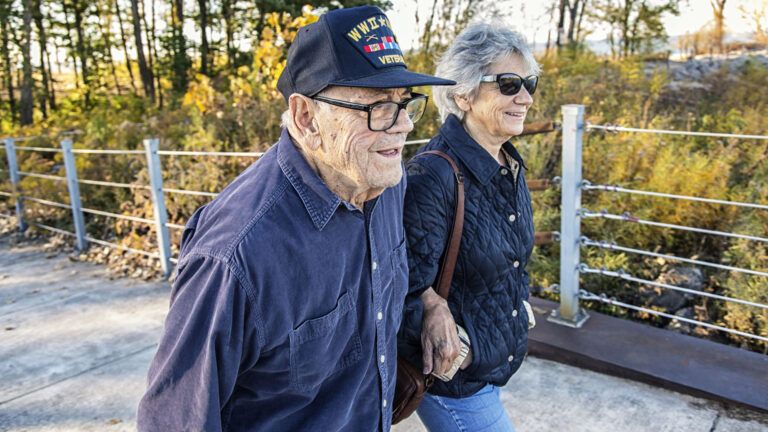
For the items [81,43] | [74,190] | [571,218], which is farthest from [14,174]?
[81,43]

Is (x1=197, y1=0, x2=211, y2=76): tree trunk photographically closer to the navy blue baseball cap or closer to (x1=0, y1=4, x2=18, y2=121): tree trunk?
(x1=0, y1=4, x2=18, y2=121): tree trunk

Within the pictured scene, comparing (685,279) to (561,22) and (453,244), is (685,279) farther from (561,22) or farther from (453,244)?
(561,22)

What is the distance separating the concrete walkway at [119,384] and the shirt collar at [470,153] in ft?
5.52

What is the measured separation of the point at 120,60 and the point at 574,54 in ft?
58.7

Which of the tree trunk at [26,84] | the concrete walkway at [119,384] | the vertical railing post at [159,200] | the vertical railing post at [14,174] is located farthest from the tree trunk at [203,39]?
the concrete walkway at [119,384]

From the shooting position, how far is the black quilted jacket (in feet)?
6.08

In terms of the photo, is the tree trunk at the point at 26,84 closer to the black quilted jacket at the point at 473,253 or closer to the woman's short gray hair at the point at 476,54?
the woman's short gray hair at the point at 476,54

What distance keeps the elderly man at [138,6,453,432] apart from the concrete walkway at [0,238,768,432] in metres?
1.83

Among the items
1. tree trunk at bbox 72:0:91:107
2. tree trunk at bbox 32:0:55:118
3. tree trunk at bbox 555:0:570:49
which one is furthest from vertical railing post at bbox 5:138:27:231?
tree trunk at bbox 32:0:55:118

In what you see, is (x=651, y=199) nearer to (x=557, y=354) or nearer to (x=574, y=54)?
(x=557, y=354)

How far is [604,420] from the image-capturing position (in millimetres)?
3051

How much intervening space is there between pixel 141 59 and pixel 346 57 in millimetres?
17616

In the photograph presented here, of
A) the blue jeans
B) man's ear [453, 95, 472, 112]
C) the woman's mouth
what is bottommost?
the blue jeans

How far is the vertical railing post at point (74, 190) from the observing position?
637 centimetres
